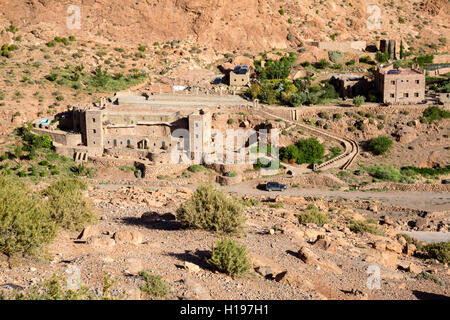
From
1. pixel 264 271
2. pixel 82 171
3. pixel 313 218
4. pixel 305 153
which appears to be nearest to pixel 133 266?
pixel 264 271

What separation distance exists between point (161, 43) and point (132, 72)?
669 centimetres

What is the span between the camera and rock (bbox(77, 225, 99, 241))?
19.3 metres

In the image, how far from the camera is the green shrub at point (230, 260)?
1639cm

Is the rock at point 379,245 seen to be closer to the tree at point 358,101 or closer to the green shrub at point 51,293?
the green shrub at point 51,293

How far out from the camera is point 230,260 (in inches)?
642

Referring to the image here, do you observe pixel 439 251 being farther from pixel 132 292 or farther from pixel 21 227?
pixel 21 227

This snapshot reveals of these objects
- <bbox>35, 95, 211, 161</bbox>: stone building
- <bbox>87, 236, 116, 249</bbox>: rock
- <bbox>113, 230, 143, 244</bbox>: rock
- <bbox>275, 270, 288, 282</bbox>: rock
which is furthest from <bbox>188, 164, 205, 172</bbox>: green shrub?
<bbox>275, 270, 288, 282</bbox>: rock

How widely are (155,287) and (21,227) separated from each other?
4.86 m

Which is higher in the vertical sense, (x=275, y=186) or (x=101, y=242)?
(x=101, y=242)

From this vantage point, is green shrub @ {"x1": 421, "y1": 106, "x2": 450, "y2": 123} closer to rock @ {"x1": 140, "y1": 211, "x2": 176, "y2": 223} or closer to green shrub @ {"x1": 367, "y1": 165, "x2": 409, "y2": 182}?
green shrub @ {"x1": 367, "y1": 165, "x2": 409, "y2": 182}

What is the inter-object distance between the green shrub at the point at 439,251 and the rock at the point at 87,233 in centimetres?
1470

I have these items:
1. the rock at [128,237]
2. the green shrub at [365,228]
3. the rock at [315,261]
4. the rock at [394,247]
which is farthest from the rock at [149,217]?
the rock at [394,247]

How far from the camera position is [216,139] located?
148 ft
